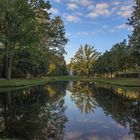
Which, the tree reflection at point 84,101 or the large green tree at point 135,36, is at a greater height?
the large green tree at point 135,36

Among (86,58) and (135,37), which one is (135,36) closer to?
(135,37)

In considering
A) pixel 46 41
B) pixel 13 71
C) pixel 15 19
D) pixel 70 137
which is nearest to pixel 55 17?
pixel 46 41

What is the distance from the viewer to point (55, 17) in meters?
77.0

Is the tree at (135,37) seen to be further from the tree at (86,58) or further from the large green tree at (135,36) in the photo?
the tree at (86,58)

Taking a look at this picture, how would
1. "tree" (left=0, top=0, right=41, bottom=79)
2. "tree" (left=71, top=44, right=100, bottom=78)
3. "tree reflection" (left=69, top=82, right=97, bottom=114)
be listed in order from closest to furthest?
"tree reflection" (left=69, top=82, right=97, bottom=114) < "tree" (left=0, top=0, right=41, bottom=79) < "tree" (left=71, top=44, right=100, bottom=78)

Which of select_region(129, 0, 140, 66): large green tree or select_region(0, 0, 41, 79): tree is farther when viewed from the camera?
select_region(129, 0, 140, 66): large green tree

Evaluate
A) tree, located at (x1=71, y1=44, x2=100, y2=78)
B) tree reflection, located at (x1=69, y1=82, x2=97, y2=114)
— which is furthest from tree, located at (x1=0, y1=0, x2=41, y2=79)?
tree, located at (x1=71, y1=44, x2=100, y2=78)

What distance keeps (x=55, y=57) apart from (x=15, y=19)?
82.9 ft

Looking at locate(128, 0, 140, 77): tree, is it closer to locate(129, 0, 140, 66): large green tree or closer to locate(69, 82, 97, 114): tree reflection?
locate(129, 0, 140, 66): large green tree

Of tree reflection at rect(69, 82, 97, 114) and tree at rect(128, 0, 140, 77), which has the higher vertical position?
tree at rect(128, 0, 140, 77)

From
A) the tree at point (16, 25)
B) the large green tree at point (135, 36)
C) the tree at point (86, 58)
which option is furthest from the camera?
the tree at point (86, 58)

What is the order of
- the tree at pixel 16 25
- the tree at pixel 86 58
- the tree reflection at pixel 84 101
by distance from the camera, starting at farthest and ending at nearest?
the tree at pixel 86 58, the tree at pixel 16 25, the tree reflection at pixel 84 101

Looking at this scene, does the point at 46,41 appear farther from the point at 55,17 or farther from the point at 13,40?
the point at 13,40

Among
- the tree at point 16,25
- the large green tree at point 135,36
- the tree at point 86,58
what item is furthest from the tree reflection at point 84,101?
the tree at point 86,58
